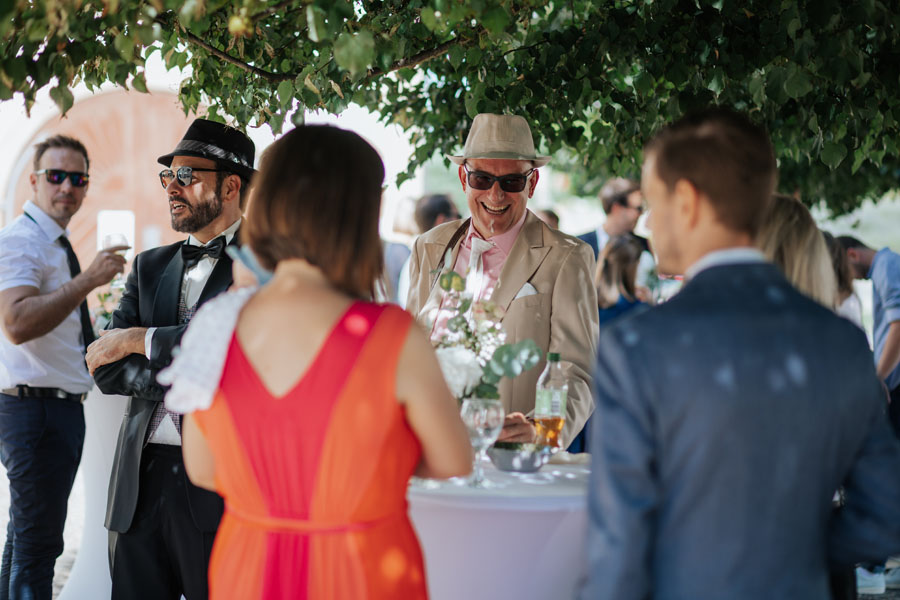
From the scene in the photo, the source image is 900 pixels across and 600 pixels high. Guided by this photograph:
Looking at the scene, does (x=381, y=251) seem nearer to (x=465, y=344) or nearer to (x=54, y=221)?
(x=465, y=344)

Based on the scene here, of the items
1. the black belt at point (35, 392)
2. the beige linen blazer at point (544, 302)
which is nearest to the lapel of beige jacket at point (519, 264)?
the beige linen blazer at point (544, 302)

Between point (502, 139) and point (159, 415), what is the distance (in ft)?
6.10

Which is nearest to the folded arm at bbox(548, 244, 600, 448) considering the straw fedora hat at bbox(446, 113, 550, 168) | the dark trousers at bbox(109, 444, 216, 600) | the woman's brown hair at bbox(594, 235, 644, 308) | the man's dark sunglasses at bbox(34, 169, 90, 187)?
the straw fedora hat at bbox(446, 113, 550, 168)

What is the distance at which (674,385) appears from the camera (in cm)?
158

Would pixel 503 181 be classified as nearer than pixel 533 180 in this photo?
Yes

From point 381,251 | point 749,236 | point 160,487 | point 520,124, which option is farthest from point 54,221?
point 749,236

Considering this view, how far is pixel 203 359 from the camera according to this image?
1.82 metres

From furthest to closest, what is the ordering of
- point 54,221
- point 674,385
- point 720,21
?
point 54,221
point 720,21
point 674,385

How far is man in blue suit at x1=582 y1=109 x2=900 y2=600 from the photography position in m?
1.58

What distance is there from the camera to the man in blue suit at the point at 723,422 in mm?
1583

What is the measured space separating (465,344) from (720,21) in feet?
6.07

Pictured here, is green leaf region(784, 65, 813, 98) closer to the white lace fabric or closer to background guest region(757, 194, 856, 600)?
background guest region(757, 194, 856, 600)

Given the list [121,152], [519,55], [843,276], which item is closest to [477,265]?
[519,55]

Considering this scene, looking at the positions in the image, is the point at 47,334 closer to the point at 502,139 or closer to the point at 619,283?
the point at 502,139
